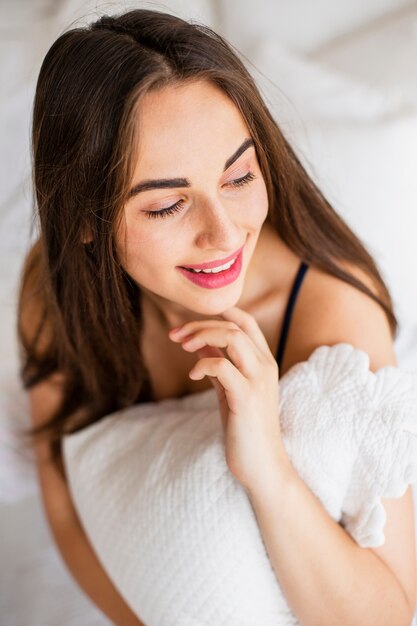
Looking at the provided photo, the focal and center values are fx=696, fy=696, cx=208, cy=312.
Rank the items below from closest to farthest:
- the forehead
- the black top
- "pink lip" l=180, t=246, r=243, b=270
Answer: the forehead, "pink lip" l=180, t=246, r=243, b=270, the black top

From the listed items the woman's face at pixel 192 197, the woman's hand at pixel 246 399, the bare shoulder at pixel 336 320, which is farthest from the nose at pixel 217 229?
the bare shoulder at pixel 336 320

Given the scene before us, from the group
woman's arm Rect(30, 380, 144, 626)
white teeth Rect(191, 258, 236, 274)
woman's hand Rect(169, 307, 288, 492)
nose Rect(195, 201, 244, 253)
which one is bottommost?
woman's arm Rect(30, 380, 144, 626)

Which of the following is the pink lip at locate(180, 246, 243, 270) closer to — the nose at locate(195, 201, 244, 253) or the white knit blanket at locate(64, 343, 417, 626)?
the nose at locate(195, 201, 244, 253)

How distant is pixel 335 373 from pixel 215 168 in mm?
288

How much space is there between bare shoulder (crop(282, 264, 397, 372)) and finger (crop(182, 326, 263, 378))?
0.14 m

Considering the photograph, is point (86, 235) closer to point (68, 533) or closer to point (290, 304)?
point (290, 304)

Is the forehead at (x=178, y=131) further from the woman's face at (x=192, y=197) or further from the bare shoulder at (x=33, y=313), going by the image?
the bare shoulder at (x=33, y=313)

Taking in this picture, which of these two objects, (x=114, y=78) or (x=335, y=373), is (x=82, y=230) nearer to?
(x=114, y=78)

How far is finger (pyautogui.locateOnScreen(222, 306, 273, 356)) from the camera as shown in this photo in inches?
33.1

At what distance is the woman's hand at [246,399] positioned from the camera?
780 millimetres

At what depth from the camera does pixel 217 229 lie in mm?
761

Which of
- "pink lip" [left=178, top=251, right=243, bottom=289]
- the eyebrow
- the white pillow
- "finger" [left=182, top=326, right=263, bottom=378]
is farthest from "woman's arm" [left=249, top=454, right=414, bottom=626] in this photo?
the white pillow

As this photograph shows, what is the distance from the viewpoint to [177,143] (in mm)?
717

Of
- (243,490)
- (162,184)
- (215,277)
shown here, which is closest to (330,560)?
(243,490)
